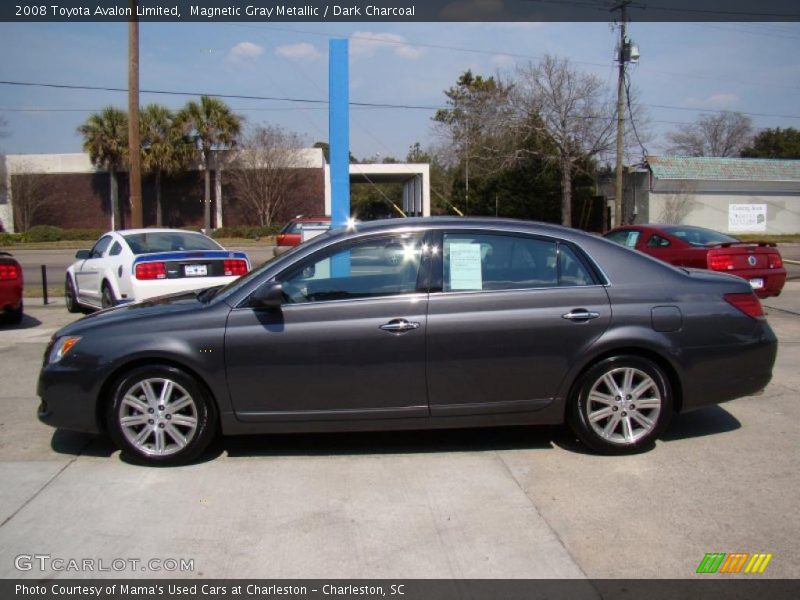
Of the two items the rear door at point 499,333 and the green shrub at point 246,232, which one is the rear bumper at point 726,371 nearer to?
the rear door at point 499,333

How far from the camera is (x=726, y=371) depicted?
4723mm

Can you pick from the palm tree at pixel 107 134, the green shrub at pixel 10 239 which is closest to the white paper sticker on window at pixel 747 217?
the palm tree at pixel 107 134

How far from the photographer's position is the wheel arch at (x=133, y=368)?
4457 millimetres

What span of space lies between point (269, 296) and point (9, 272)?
274 inches

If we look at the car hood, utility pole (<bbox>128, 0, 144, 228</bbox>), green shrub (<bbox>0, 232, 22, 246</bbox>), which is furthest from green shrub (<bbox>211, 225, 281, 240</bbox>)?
the car hood

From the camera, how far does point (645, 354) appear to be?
4.66m

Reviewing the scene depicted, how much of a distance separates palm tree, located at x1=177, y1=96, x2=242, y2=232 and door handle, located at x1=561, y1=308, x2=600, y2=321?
37.0 m

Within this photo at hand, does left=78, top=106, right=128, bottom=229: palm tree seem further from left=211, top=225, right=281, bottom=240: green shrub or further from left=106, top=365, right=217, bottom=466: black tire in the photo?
left=106, top=365, right=217, bottom=466: black tire

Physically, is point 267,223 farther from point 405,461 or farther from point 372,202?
point 405,461

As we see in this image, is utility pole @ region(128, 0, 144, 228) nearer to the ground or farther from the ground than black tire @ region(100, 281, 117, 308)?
farther from the ground

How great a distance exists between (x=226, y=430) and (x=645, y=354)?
9.42 ft

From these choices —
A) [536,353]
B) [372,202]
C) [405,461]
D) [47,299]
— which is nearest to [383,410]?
[405,461]

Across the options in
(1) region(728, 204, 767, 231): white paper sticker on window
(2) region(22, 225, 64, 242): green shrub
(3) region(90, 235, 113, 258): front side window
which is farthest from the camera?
(2) region(22, 225, 64, 242): green shrub

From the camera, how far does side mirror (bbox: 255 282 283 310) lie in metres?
4.39
